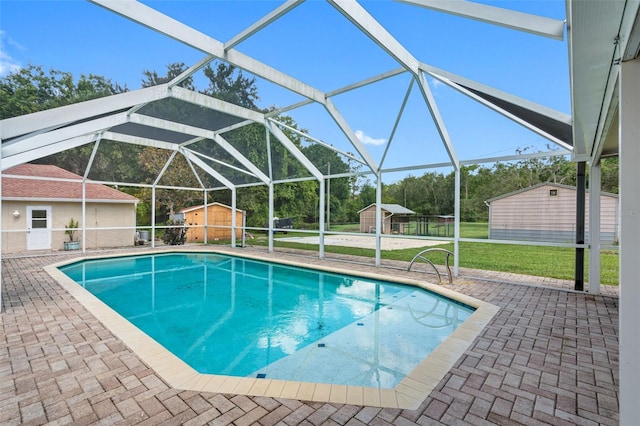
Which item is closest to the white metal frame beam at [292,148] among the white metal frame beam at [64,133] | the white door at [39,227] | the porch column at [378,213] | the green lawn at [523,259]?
the porch column at [378,213]

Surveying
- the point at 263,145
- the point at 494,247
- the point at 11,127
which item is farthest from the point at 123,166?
the point at 494,247

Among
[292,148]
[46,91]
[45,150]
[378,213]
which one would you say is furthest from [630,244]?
[45,150]

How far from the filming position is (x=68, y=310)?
4930 mm

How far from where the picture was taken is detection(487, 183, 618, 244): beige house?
6090 mm

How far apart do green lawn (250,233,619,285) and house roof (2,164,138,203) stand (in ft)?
33.7

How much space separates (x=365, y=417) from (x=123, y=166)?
12.2 meters

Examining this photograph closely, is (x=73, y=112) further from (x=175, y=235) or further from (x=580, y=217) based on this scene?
(x=175, y=235)

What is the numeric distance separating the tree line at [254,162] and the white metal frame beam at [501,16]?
393cm

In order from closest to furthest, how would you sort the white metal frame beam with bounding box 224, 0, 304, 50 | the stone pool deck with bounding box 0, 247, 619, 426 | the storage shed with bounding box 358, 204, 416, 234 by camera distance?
the stone pool deck with bounding box 0, 247, 619, 426
the white metal frame beam with bounding box 224, 0, 304, 50
the storage shed with bounding box 358, 204, 416, 234

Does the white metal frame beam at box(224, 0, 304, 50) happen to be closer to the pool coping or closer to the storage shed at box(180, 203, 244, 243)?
the pool coping

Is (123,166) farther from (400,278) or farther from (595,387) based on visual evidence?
(595,387)

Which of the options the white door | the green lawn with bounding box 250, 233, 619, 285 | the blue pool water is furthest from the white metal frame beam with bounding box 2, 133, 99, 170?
the green lawn with bounding box 250, 233, 619, 285

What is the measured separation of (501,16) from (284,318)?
5521mm

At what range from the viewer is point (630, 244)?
176 cm
